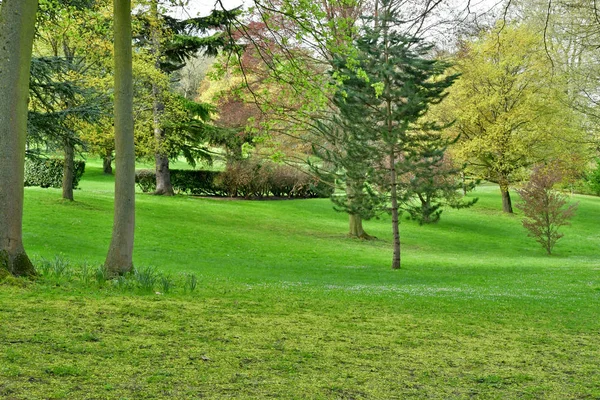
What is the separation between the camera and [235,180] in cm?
3841

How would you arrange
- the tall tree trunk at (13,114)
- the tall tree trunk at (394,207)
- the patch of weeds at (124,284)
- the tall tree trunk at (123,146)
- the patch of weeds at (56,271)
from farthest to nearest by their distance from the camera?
the tall tree trunk at (394,207) → the tall tree trunk at (123,146) → the patch of weeds at (56,271) → the patch of weeds at (124,284) → the tall tree trunk at (13,114)

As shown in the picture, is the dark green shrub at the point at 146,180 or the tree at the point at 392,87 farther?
the dark green shrub at the point at 146,180

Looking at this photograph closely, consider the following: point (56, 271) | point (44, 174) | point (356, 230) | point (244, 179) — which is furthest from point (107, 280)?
point (244, 179)

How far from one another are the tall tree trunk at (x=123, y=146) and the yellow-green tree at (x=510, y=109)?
1040 inches

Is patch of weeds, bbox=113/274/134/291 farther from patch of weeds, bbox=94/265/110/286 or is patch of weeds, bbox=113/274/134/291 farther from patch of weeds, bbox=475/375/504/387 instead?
patch of weeds, bbox=475/375/504/387

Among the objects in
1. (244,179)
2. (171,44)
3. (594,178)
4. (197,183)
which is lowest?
(197,183)

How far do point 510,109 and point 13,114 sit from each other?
31174 millimetres

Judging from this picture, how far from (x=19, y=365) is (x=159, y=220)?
68.0 ft

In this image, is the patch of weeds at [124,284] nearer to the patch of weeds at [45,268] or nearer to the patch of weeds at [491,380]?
the patch of weeds at [45,268]

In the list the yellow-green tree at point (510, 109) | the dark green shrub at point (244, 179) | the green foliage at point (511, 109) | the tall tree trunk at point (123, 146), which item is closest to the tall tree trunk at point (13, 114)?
the tall tree trunk at point (123, 146)

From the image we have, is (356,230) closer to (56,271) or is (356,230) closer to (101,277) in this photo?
(101,277)

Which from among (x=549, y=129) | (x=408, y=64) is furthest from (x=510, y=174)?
(x=408, y=64)

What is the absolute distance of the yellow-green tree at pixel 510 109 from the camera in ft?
110

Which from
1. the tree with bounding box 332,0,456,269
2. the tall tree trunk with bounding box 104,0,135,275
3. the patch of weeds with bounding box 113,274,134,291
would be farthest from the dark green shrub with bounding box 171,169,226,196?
the patch of weeds with bounding box 113,274,134,291
